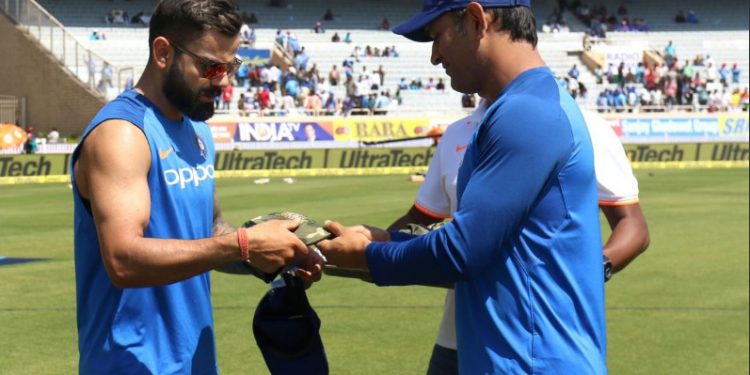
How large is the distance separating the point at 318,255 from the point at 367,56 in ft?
158

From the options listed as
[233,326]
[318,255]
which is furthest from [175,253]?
[233,326]

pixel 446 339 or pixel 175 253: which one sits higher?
pixel 175 253

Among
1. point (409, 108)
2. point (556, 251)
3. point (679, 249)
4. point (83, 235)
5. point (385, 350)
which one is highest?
point (556, 251)

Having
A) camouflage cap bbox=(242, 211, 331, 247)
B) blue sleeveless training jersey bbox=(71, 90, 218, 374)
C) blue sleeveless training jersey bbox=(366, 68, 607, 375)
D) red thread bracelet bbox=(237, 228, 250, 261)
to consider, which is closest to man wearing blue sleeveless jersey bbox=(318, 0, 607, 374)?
blue sleeveless training jersey bbox=(366, 68, 607, 375)

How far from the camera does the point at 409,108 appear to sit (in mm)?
44625

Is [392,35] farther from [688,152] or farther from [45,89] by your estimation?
[688,152]

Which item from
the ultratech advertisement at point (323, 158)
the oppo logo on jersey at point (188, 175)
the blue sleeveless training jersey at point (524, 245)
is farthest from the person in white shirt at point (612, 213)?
the ultratech advertisement at point (323, 158)

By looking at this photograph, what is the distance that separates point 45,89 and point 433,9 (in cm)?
4004

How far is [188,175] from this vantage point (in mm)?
4023

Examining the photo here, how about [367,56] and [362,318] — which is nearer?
[362,318]

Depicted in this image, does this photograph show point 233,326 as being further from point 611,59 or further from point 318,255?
point 611,59

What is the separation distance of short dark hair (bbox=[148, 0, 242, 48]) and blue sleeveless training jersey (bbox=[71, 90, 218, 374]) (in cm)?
25

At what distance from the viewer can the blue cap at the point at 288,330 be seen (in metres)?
3.90

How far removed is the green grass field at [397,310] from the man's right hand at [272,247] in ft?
17.7
